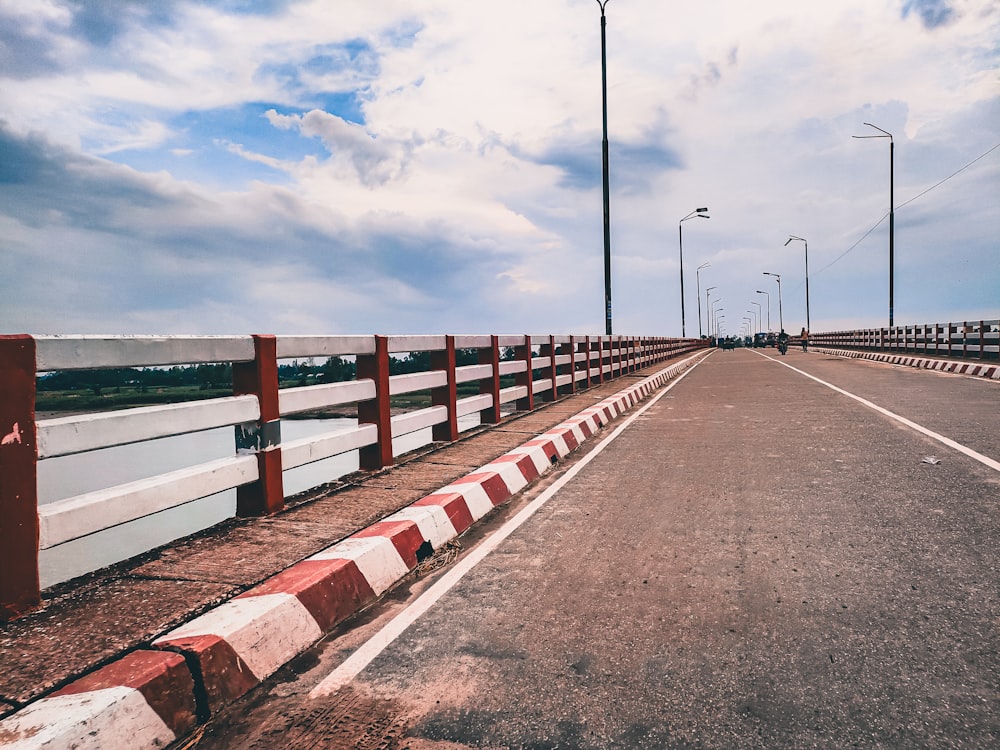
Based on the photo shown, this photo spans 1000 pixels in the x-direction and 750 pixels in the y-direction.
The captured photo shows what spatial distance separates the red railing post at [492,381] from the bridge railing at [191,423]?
697 mm

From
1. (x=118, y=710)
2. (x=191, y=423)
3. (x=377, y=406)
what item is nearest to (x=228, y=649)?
(x=118, y=710)

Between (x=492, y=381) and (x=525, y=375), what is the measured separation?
2.04 meters

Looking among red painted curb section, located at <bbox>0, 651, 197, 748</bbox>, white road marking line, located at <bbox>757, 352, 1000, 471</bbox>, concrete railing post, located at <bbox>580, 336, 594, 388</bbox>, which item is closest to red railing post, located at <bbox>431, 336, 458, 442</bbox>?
white road marking line, located at <bbox>757, 352, 1000, 471</bbox>

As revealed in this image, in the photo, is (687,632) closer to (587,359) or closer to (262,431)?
(262,431)

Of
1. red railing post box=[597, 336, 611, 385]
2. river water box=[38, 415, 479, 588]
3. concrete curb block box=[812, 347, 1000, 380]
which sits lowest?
river water box=[38, 415, 479, 588]

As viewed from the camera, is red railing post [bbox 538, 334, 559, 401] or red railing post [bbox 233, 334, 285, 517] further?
red railing post [bbox 538, 334, 559, 401]

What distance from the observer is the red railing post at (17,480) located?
3.33 m

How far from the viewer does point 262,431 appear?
17.1ft

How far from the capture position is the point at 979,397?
548 inches

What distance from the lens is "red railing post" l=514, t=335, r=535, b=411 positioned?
1239 centimetres

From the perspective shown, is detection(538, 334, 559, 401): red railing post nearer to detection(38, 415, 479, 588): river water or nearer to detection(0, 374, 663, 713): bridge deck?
detection(38, 415, 479, 588): river water

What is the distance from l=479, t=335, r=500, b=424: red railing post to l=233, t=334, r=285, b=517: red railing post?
507 cm

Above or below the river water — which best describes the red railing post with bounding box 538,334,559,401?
above

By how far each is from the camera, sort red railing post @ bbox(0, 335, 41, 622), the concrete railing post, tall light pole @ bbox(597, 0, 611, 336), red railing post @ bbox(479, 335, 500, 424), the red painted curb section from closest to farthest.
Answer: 1. the red painted curb section
2. red railing post @ bbox(0, 335, 41, 622)
3. red railing post @ bbox(479, 335, 500, 424)
4. the concrete railing post
5. tall light pole @ bbox(597, 0, 611, 336)
